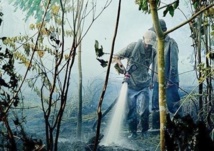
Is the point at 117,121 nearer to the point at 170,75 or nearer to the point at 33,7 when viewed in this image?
the point at 170,75

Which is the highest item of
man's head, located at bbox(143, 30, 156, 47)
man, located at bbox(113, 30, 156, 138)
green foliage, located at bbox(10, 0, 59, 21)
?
green foliage, located at bbox(10, 0, 59, 21)

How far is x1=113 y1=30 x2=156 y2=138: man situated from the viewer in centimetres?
732

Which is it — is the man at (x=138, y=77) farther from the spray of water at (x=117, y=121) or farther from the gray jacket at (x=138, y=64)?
the spray of water at (x=117, y=121)

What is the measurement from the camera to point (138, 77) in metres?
7.48

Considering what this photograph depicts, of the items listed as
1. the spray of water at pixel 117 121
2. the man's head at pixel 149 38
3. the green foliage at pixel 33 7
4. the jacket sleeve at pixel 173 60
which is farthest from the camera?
the green foliage at pixel 33 7

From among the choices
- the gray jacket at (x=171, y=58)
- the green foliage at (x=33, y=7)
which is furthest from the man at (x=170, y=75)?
the green foliage at (x=33, y=7)

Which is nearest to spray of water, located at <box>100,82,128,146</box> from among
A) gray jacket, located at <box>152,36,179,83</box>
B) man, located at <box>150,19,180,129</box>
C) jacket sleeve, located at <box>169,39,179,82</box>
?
man, located at <box>150,19,180,129</box>

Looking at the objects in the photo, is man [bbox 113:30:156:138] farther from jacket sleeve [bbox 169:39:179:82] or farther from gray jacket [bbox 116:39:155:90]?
jacket sleeve [bbox 169:39:179:82]

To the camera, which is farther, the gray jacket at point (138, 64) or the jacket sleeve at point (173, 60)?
the gray jacket at point (138, 64)

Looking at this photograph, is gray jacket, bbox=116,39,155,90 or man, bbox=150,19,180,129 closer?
man, bbox=150,19,180,129

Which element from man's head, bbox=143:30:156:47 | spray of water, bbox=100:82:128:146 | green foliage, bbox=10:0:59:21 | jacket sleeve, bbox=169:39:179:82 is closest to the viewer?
jacket sleeve, bbox=169:39:179:82

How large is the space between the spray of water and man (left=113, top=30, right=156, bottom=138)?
145 millimetres

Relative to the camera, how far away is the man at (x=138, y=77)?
7.32 meters

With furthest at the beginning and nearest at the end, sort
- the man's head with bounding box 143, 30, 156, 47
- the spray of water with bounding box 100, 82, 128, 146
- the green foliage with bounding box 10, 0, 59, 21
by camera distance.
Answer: the green foliage with bounding box 10, 0, 59, 21, the spray of water with bounding box 100, 82, 128, 146, the man's head with bounding box 143, 30, 156, 47
